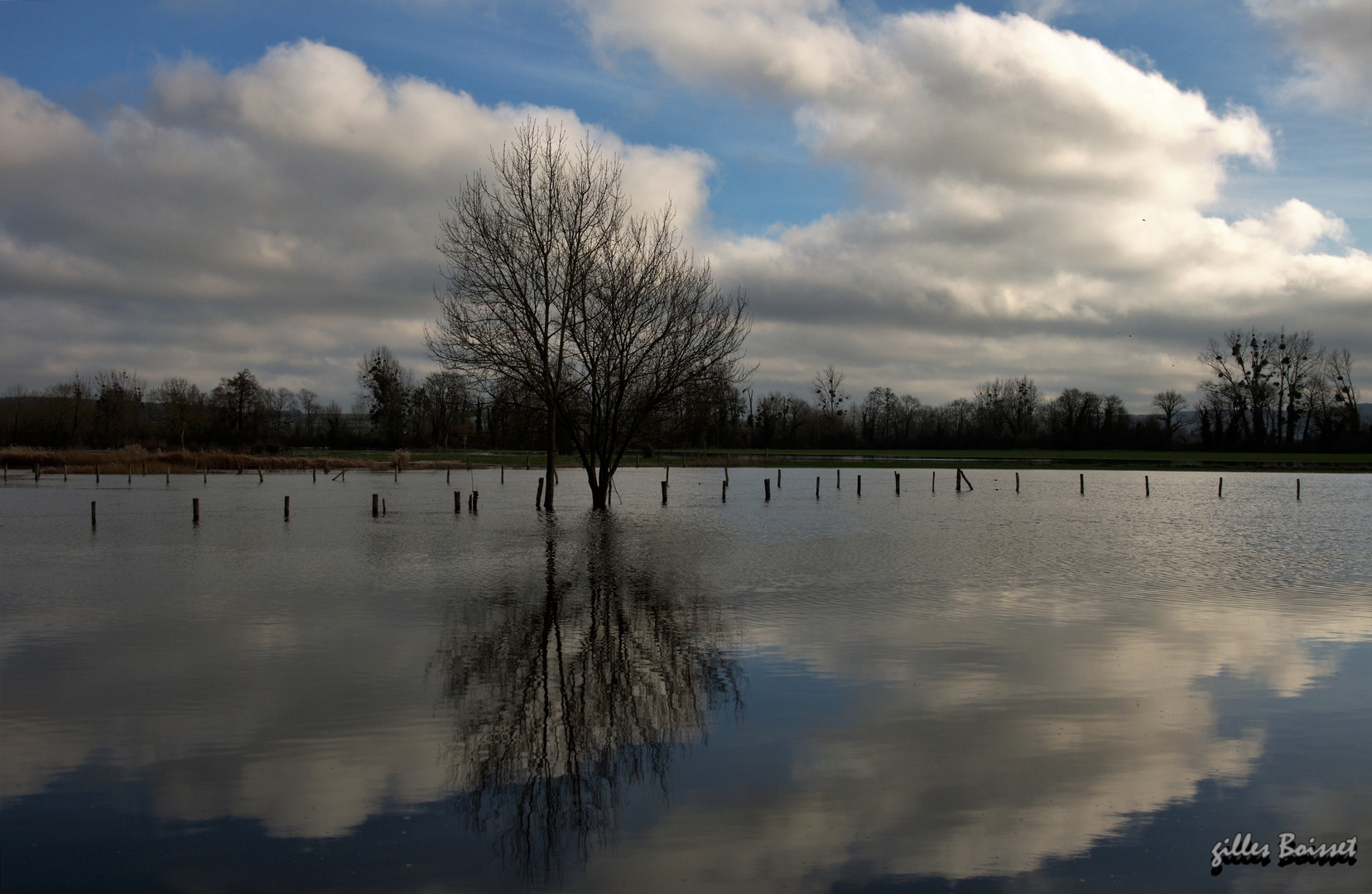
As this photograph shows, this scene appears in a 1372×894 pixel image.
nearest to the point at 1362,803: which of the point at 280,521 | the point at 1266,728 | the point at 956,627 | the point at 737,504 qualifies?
the point at 1266,728

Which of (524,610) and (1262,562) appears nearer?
(524,610)

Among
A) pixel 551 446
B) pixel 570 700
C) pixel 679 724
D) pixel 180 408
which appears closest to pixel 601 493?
pixel 551 446

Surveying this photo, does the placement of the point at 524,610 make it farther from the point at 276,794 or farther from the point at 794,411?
the point at 794,411

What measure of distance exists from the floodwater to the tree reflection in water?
0.14ft

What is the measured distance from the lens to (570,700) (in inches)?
364

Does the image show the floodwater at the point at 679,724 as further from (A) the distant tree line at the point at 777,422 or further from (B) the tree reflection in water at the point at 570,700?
(A) the distant tree line at the point at 777,422

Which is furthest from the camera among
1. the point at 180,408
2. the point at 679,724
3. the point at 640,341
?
the point at 180,408

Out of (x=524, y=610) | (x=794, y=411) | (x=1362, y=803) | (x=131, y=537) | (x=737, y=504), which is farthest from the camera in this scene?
(x=794, y=411)

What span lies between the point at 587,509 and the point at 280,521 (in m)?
11.2

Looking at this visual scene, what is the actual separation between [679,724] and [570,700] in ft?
4.25

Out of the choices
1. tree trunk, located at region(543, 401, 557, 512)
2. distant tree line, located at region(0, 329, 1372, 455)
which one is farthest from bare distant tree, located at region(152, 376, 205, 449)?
tree trunk, located at region(543, 401, 557, 512)

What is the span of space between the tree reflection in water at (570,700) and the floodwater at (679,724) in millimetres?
44

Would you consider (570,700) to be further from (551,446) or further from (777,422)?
(777,422)

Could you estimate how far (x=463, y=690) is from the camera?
378 inches
